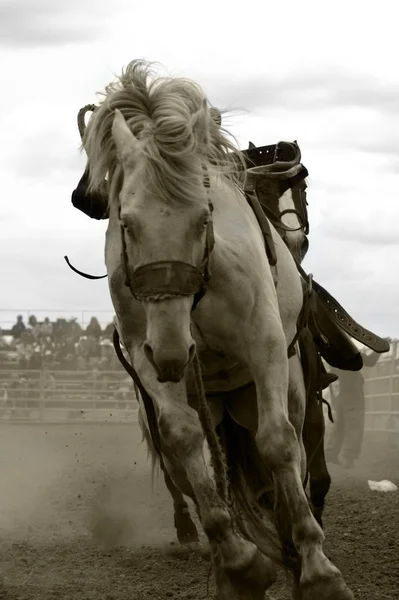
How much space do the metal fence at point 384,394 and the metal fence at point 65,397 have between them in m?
4.80

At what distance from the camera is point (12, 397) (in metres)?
24.1

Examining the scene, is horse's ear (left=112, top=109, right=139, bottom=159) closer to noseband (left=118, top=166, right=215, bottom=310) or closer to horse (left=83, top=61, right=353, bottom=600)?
horse (left=83, top=61, right=353, bottom=600)

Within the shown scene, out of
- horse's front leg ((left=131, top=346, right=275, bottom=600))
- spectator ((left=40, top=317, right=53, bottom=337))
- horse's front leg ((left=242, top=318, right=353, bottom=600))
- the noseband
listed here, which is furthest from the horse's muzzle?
spectator ((left=40, top=317, right=53, bottom=337))

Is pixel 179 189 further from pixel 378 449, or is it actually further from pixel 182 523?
pixel 378 449

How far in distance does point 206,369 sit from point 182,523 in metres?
3.15

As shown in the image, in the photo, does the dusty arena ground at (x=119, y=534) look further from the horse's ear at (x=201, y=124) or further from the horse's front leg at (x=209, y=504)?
the horse's ear at (x=201, y=124)

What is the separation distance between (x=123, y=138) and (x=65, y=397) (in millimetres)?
18651

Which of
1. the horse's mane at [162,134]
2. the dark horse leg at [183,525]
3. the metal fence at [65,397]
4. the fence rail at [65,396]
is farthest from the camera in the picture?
the metal fence at [65,397]

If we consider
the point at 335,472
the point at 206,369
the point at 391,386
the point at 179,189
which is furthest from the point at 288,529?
the point at 391,386

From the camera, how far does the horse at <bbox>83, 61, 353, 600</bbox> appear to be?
504 centimetres

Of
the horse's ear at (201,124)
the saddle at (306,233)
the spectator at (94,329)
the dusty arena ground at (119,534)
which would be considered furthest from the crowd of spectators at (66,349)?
the horse's ear at (201,124)

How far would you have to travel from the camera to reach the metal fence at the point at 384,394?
723 inches

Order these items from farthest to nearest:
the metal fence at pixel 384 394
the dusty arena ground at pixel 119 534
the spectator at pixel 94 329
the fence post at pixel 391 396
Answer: the spectator at pixel 94 329, the metal fence at pixel 384 394, the fence post at pixel 391 396, the dusty arena ground at pixel 119 534

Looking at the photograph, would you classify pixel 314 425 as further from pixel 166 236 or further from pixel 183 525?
pixel 166 236
